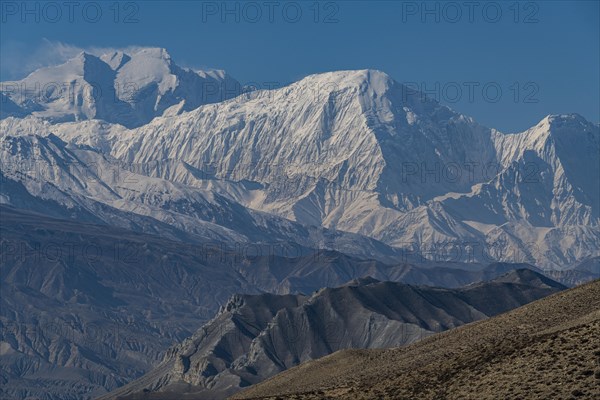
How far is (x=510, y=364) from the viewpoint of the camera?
235ft

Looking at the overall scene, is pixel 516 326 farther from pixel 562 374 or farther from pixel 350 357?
pixel 562 374

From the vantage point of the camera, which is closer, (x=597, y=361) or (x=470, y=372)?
(x=597, y=361)

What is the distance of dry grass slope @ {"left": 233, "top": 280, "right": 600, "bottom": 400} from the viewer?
217ft

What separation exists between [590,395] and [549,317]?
35.0 meters

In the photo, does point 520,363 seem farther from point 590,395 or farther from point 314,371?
point 314,371

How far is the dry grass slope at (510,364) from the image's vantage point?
6619cm

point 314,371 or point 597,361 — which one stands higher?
point 597,361

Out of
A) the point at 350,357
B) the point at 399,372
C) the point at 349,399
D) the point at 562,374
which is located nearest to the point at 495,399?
the point at 562,374

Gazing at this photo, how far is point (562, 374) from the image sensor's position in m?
66.4

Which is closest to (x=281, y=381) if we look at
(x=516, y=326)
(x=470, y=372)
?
(x=516, y=326)

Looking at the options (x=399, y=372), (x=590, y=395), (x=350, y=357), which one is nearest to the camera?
(x=590, y=395)

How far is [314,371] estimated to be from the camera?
379 ft

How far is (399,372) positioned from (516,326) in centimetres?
1631

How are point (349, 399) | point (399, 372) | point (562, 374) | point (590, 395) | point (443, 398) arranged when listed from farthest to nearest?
point (399, 372)
point (349, 399)
point (443, 398)
point (562, 374)
point (590, 395)
